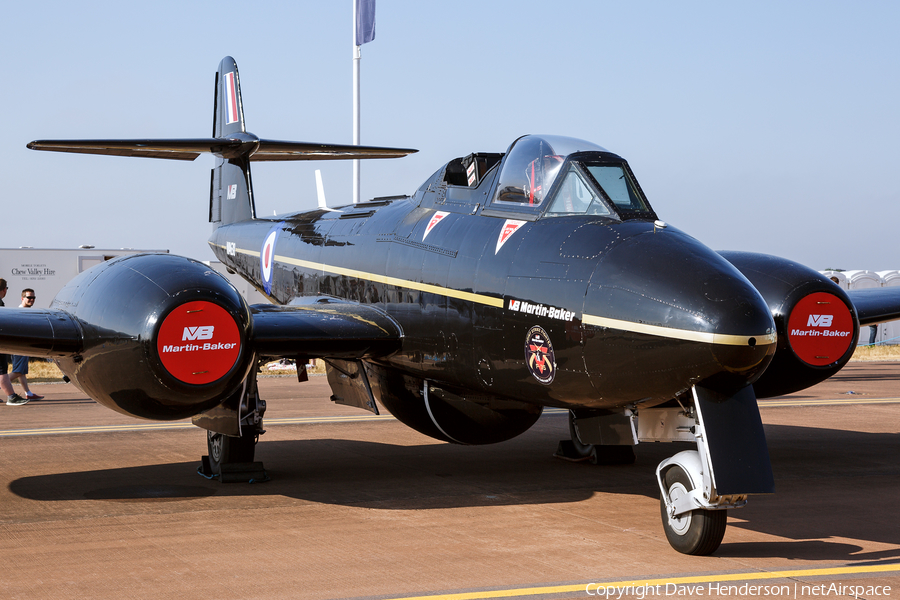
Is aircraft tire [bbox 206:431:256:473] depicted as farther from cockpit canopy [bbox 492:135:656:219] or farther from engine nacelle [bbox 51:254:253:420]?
cockpit canopy [bbox 492:135:656:219]

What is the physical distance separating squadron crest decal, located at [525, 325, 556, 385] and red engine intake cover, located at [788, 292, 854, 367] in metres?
3.22

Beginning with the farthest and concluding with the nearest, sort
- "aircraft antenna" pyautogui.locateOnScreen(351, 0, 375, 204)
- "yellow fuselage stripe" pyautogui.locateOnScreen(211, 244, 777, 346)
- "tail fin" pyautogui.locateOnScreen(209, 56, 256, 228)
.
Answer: "aircraft antenna" pyautogui.locateOnScreen(351, 0, 375, 204), "tail fin" pyautogui.locateOnScreen(209, 56, 256, 228), "yellow fuselage stripe" pyautogui.locateOnScreen(211, 244, 777, 346)

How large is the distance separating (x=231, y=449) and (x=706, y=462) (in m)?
4.85

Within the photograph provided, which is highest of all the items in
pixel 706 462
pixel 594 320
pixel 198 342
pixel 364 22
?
pixel 364 22

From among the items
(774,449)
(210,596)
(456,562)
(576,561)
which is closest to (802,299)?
(774,449)

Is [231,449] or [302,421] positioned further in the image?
[302,421]

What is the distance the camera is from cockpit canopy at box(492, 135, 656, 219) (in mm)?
6590

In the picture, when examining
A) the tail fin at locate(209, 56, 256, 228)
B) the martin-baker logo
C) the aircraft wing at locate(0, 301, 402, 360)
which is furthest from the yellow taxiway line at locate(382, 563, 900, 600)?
the tail fin at locate(209, 56, 256, 228)

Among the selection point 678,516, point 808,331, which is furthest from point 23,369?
point 678,516

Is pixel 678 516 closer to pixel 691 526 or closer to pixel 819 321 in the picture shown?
pixel 691 526

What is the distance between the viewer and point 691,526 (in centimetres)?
582

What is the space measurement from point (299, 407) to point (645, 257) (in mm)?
10242

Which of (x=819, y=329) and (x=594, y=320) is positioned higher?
(x=594, y=320)

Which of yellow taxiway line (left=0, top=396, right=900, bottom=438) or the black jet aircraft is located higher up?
the black jet aircraft
